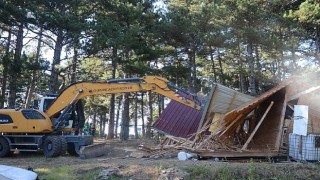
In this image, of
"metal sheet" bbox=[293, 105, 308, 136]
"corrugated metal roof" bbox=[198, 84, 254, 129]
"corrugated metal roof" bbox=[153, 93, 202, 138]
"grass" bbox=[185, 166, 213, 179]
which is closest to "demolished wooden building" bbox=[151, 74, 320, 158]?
"corrugated metal roof" bbox=[198, 84, 254, 129]

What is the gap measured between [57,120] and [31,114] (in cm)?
113

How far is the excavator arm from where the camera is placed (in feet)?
53.5

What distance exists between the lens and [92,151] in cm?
1645

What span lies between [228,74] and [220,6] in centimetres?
1662

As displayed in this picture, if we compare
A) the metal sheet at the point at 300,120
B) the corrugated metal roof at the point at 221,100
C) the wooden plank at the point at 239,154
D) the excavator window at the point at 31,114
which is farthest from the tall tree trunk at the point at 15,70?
the metal sheet at the point at 300,120

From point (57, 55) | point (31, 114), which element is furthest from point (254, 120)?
point (57, 55)

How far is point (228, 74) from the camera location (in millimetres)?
42375

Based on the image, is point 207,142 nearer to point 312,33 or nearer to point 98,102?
point 312,33

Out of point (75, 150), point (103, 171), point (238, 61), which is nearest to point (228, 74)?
point (238, 61)

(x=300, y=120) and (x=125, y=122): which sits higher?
(x=300, y=120)

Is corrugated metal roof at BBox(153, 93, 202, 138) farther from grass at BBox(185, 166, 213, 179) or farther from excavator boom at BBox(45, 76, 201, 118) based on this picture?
grass at BBox(185, 166, 213, 179)

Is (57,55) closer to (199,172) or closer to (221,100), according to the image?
(221,100)

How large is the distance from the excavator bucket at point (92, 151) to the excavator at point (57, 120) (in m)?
0.46

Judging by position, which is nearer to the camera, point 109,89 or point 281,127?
point 281,127
